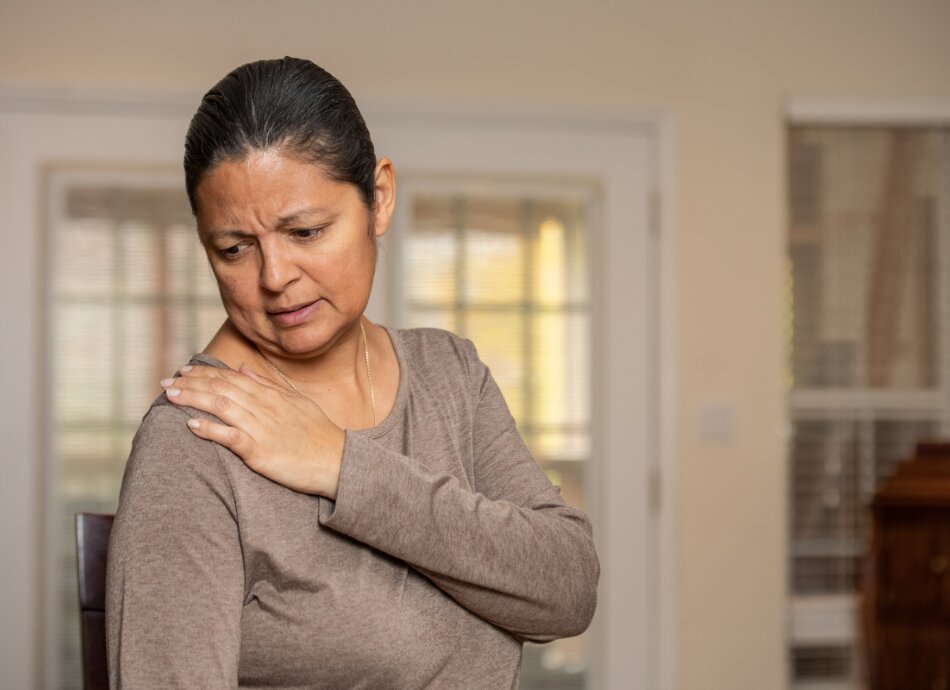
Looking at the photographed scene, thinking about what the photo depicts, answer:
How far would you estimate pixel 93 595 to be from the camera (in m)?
1.41

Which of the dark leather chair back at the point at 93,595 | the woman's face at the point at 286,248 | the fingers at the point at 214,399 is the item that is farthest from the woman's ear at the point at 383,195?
the dark leather chair back at the point at 93,595

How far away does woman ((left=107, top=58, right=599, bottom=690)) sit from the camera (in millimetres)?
1031

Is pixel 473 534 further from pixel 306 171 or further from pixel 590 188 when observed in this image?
pixel 590 188

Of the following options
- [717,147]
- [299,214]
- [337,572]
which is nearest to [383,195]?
[299,214]

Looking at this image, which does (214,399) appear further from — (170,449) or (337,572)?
(337,572)

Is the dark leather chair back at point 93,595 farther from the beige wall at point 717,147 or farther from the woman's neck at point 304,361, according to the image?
the beige wall at point 717,147

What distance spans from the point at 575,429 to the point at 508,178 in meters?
0.81

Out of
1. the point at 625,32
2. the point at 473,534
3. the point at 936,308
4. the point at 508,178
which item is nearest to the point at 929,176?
the point at 936,308

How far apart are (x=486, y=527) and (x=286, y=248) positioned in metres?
0.35

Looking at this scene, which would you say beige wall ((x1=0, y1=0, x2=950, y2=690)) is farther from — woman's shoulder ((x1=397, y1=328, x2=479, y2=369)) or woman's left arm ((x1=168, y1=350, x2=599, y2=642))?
woman's left arm ((x1=168, y1=350, x2=599, y2=642))

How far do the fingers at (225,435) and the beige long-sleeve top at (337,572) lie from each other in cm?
1

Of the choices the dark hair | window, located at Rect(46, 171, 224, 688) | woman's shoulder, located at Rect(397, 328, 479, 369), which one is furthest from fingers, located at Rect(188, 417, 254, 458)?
window, located at Rect(46, 171, 224, 688)

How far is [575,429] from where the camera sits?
3574 mm

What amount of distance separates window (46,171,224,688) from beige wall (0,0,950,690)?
2.97 ft
